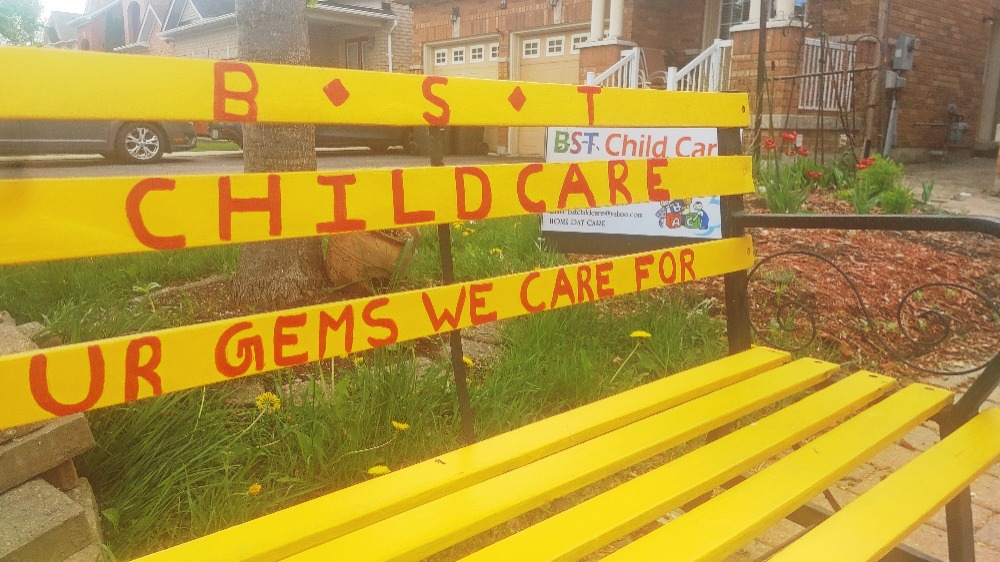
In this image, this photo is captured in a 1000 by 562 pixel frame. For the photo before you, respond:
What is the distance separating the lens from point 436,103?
1390 millimetres

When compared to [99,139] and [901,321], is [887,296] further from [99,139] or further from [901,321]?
[99,139]

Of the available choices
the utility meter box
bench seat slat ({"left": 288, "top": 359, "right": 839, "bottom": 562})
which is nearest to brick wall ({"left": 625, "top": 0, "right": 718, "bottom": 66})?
the utility meter box

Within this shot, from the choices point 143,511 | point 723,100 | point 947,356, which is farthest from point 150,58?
point 947,356

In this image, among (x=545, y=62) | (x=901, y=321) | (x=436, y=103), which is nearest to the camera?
(x=436, y=103)

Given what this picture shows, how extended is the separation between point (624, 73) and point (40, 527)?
11.0 meters

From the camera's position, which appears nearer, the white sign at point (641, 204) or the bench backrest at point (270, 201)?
the bench backrest at point (270, 201)

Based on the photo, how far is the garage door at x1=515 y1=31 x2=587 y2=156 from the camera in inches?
588

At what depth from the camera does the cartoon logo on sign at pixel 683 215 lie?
396cm

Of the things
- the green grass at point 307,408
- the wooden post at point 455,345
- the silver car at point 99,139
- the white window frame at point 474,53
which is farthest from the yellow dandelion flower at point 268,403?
the white window frame at point 474,53

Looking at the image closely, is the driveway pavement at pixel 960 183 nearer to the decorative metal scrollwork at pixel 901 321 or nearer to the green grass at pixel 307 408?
the decorative metal scrollwork at pixel 901 321

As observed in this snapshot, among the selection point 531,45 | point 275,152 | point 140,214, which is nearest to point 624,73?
point 531,45

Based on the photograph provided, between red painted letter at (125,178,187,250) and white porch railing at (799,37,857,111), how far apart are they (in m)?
9.72

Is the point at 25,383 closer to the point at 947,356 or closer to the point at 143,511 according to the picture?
the point at 143,511

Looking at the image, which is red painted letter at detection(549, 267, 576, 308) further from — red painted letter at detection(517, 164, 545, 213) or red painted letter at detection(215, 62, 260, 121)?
red painted letter at detection(215, 62, 260, 121)
